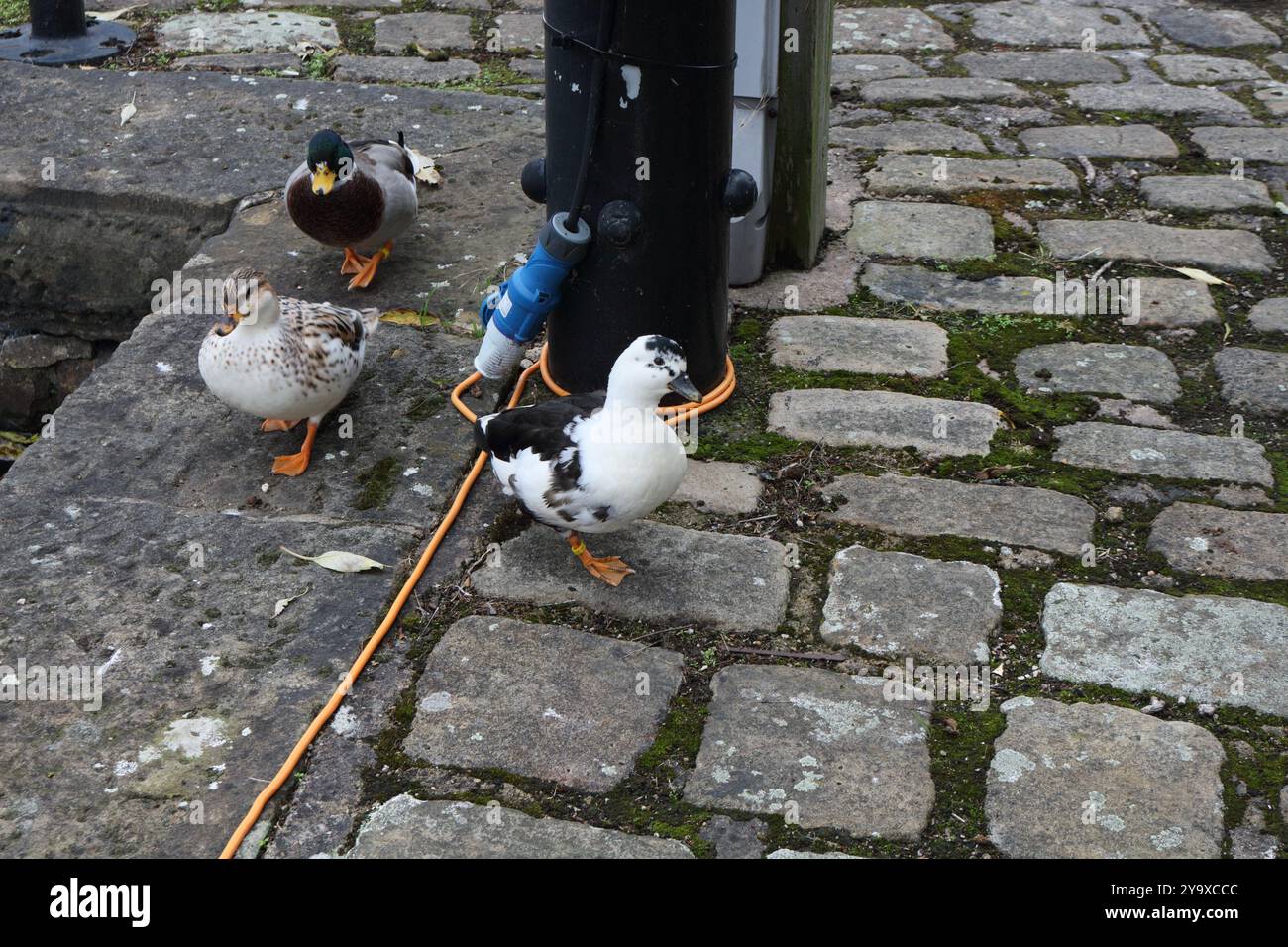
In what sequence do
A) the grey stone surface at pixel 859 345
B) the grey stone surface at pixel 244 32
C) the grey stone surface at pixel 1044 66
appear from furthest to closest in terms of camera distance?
the grey stone surface at pixel 244 32 → the grey stone surface at pixel 1044 66 → the grey stone surface at pixel 859 345

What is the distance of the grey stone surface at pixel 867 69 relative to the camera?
6.35 m

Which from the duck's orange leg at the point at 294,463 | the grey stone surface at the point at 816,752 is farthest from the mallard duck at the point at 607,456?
the duck's orange leg at the point at 294,463

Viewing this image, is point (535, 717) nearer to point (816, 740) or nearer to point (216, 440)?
point (816, 740)

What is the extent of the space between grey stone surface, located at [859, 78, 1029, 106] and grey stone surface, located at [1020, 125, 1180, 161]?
44 cm

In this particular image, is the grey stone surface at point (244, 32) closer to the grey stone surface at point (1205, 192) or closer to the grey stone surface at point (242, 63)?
the grey stone surface at point (242, 63)

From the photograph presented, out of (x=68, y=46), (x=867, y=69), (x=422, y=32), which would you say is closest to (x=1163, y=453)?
(x=867, y=69)

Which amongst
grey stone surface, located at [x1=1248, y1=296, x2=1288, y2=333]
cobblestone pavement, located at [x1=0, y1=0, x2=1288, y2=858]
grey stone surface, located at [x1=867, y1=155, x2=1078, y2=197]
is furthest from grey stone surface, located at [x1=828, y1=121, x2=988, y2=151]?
grey stone surface, located at [x1=1248, y1=296, x2=1288, y2=333]

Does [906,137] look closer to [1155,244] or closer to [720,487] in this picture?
[1155,244]

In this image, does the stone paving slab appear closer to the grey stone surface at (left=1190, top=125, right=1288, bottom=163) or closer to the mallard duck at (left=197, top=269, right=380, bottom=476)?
the mallard duck at (left=197, top=269, right=380, bottom=476)

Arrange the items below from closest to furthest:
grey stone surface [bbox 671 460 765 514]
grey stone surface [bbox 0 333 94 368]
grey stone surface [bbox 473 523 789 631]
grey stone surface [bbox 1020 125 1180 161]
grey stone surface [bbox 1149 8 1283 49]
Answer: grey stone surface [bbox 473 523 789 631], grey stone surface [bbox 671 460 765 514], grey stone surface [bbox 0 333 94 368], grey stone surface [bbox 1020 125 1180 161], grey stone surface [bbox 1149 8 1283 49]

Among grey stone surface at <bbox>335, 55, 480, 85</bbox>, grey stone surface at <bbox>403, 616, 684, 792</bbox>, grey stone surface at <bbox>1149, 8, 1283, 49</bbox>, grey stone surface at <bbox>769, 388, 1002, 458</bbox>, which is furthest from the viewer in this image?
grey stone surface at <bbox>1149, 8, 1283, 49</bbox>

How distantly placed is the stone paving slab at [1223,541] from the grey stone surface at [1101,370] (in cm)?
63

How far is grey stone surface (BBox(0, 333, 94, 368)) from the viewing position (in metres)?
5.41

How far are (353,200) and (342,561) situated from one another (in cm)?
151
